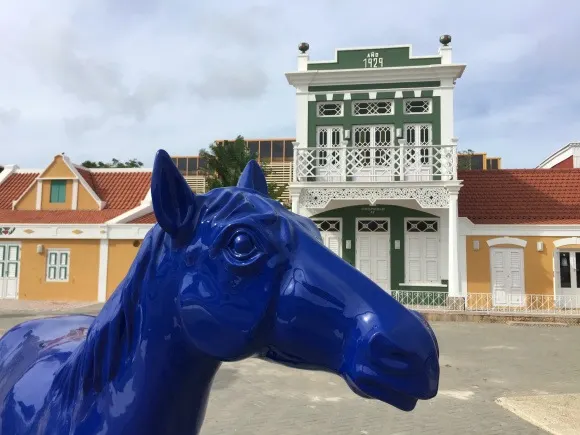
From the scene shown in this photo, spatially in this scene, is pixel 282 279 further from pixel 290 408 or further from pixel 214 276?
pixel 290 408

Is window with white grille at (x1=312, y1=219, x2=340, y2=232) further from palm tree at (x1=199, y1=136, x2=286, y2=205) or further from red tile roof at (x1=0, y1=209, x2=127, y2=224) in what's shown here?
red tile roof at (x1=0, y1=209, x2=127, y2=224)

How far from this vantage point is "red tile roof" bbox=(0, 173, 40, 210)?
65.5ft

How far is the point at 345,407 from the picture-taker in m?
5.45

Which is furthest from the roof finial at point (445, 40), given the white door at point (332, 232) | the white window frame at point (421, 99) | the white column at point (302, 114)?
the white door at point (332, 232)

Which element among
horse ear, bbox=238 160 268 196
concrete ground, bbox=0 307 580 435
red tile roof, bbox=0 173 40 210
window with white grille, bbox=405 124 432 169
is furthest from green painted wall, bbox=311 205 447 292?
red tile roof, bbox=0 173 40 210

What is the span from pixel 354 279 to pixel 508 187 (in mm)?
17451

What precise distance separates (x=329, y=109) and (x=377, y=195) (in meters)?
4.06

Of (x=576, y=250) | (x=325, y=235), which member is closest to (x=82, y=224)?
(x=325, y=235)

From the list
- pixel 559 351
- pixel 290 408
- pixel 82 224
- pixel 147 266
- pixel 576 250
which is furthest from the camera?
pixel 82 224

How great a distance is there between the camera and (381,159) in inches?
603

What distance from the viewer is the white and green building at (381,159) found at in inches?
563

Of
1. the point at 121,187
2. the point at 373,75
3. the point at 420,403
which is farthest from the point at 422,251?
the point at 121,187

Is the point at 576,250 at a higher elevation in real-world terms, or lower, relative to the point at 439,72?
lower

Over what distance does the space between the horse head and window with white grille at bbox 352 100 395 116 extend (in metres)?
15.4
